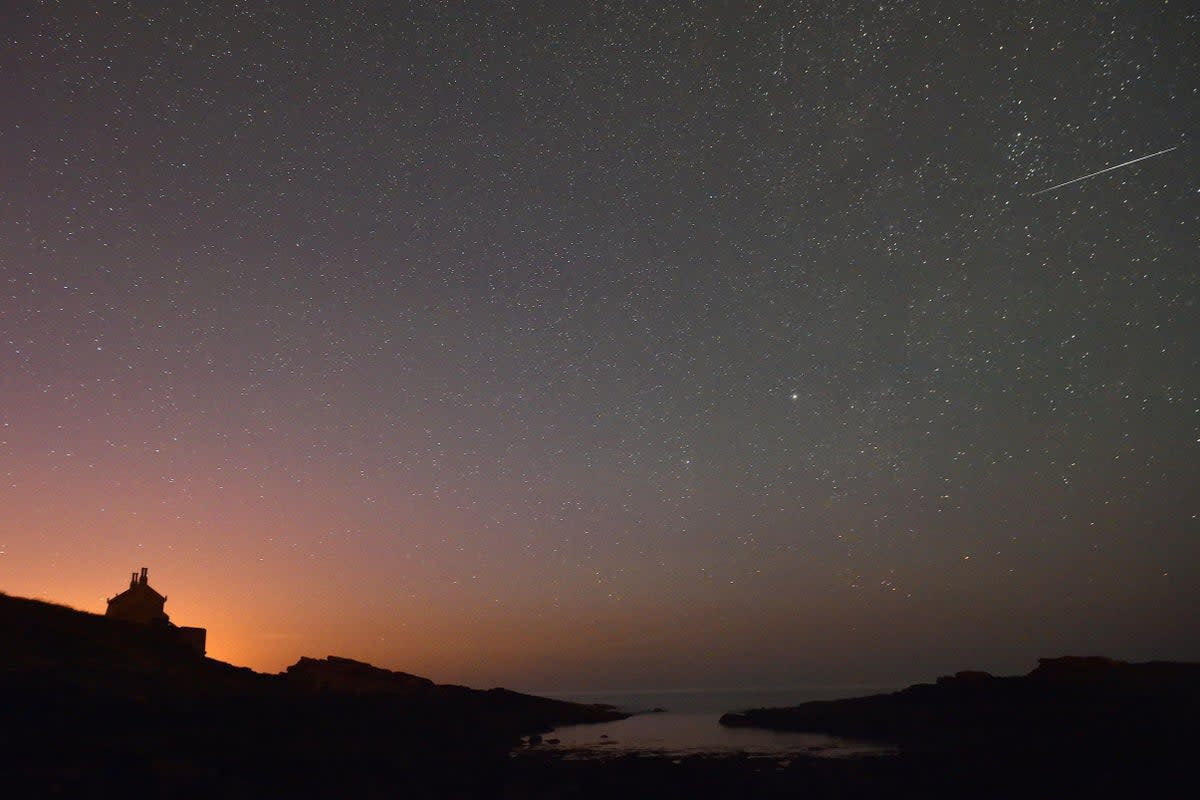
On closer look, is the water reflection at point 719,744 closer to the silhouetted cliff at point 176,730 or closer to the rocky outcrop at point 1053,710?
the rocky outcrop at point 1053,710

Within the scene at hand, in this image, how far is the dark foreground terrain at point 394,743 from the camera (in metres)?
23.3

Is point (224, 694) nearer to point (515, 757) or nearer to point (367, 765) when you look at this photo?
point (367, 765)

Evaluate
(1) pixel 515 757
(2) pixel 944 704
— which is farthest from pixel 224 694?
(2) pixel 944 704

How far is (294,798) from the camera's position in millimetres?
24609

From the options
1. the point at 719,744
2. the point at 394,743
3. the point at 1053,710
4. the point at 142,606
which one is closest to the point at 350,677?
the point at 142,606

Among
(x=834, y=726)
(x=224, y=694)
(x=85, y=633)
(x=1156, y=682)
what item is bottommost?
(x=834, y=726)

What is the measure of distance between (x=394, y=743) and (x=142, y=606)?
30.2 meters

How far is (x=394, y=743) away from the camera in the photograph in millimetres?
41000

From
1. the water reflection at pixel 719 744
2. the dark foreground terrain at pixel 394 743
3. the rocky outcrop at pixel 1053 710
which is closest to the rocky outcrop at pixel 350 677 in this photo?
the dark foreground terrain at pixel 394 743

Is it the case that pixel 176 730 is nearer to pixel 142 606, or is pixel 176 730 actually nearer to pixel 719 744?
pixel 142 606

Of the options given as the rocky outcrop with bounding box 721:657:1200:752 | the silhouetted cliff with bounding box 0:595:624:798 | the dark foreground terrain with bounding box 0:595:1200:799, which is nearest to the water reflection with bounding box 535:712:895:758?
the rocky outcrop with bounding box 721:657:1200:752

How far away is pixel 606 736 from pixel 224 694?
47.5 m

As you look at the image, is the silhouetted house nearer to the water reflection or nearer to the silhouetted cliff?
the silhouetted cliff

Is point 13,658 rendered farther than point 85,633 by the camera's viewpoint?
No
